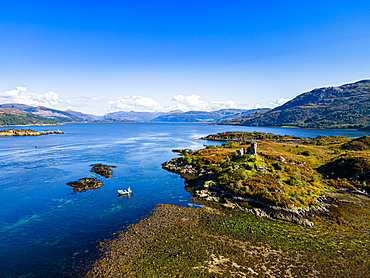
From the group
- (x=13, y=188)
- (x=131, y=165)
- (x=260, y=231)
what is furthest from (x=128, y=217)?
(x=131, y=165)

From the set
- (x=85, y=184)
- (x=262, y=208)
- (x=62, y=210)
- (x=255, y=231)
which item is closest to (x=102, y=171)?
(x=85, y=184)

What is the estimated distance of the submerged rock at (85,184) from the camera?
5677 centimetres

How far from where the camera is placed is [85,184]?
59531mm

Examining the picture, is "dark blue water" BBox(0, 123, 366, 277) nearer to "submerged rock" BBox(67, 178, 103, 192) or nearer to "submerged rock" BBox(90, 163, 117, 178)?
"submerged rock" BBox(67, 178, 103, 192)

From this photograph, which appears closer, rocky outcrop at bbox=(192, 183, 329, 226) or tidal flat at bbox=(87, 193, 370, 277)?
tidal flat at bbox=(87, 193, 370, 277)

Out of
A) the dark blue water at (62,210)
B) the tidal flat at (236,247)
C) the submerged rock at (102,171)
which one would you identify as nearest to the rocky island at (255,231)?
the tidal flat at (236,247)

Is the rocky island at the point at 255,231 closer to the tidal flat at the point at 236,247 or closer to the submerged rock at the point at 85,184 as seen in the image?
the tidal flat at the point at 236,247

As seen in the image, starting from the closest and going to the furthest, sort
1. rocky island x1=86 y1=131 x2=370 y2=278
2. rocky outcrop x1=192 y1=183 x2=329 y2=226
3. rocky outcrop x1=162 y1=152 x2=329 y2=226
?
rocky island x1=86 y1=131 x2=370 y2=278 < rocky outcrop x1=192 y1=183 x2=329 y2=226 < rocky outcrop x1=162 y1=152 x2=329 y2=226

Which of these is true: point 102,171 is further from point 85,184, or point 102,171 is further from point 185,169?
point 185,169

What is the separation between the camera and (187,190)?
2224 inches

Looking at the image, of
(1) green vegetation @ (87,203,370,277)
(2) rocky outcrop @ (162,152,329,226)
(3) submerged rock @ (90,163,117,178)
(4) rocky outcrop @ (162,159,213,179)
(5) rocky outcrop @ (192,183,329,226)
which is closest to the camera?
(1) green vegetation @ (87,203,370,277)

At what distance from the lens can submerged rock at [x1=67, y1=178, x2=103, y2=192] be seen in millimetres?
Answer: 56772

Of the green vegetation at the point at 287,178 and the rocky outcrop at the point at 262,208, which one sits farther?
the green vegetation at the point at 287,178

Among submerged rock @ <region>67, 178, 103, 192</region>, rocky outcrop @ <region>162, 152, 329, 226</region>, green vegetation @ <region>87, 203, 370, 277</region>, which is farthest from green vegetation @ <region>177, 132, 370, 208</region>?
submerged rock @ <region>67, 178, 103, 192</region>
